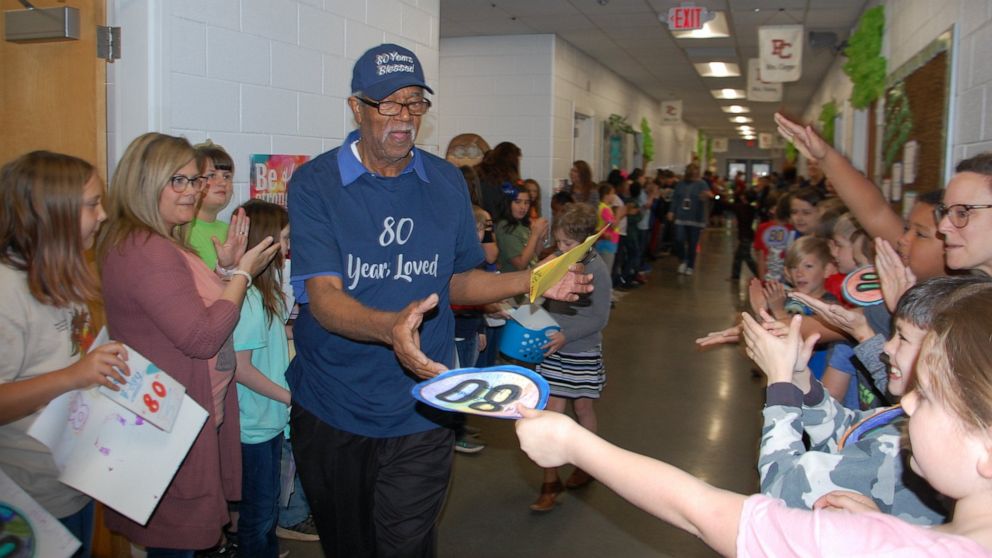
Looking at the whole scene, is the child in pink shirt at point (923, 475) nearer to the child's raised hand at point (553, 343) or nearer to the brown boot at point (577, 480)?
the child's raised hand at point (553, 343)

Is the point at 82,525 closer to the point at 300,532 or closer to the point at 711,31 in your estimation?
the point at 300,532

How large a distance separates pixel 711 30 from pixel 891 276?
8.75 m

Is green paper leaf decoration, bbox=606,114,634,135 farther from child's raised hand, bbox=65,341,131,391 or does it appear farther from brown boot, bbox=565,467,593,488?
child's raised hand, bbox=65,341,131,391

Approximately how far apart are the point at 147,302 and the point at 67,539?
656 millimetres

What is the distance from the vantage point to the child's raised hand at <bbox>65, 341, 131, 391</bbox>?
78.4 inches

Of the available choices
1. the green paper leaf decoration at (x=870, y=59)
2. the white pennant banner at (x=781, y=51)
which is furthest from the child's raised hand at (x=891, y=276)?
the white pennant banner at (x=781, y=51)

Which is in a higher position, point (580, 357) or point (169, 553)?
point (580, 357)

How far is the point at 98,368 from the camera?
199 centimetres

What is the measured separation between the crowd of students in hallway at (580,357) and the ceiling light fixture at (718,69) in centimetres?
1031

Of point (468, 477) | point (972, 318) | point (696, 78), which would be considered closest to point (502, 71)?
point (696, 78)

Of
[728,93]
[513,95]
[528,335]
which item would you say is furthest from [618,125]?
[528,335]

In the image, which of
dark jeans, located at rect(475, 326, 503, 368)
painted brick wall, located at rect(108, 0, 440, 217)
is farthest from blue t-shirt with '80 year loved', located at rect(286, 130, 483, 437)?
dark jeans, located at rect(475, 326, 503, 368)

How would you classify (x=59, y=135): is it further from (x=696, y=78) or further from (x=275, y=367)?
(x=696, y=78)

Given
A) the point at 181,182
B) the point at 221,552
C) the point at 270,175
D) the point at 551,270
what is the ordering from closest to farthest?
the point at 551,270, the point at 181,182, the point at 221,552, the point at 270,175
